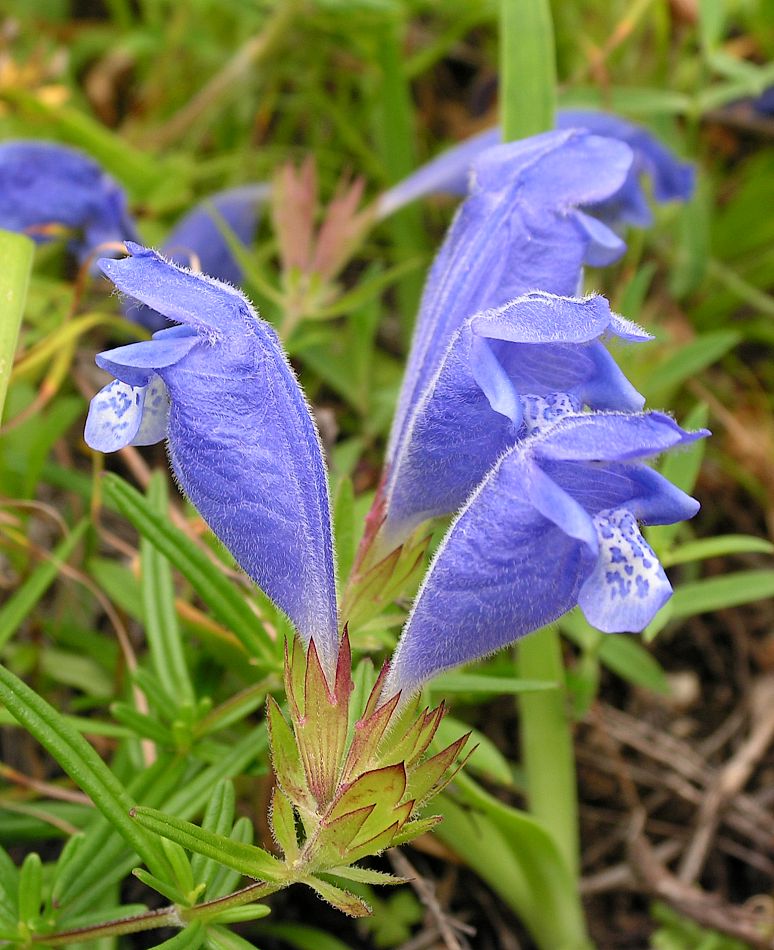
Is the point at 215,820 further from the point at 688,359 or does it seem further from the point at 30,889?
the point at 688,359

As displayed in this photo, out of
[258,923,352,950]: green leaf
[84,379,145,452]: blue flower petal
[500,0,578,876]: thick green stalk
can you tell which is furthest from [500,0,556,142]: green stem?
[258,923,352,950]: green leaf

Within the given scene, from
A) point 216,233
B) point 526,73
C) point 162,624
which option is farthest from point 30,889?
point 216,233

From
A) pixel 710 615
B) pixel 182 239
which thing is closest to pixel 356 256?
pixel 182 239

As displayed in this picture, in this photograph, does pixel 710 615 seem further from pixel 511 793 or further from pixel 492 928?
pixel 492 928

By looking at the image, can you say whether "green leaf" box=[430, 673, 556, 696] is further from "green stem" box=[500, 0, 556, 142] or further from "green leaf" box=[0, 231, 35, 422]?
"green stem" box=[500, 0, 556, 142]

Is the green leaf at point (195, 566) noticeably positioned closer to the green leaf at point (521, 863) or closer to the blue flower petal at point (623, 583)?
the green leaf at point (521, 863)

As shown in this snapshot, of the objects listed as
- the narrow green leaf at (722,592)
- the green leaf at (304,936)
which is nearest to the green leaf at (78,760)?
the green leaf at (304,936)
